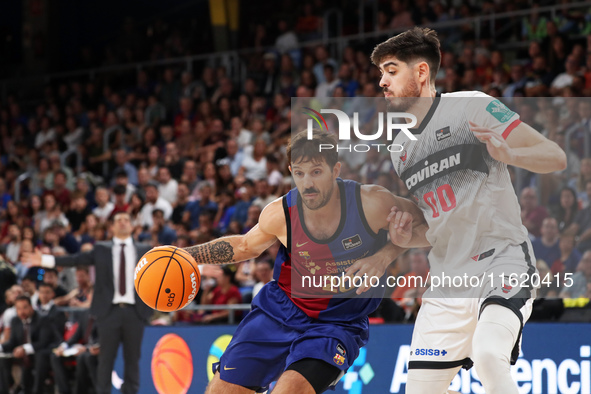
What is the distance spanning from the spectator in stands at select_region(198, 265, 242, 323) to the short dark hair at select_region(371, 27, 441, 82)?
5517 mm

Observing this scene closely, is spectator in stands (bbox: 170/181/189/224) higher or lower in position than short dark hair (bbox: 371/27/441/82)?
lower

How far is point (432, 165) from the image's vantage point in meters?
4.89

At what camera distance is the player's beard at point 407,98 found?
4.86 meters

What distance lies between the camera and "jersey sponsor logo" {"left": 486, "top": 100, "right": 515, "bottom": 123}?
4.66m

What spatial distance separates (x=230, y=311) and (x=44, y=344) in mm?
2868

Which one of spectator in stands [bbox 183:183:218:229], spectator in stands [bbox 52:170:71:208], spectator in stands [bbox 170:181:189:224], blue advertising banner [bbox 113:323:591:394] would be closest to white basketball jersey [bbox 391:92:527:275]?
blue advertising banner [bbox 113:323:591:394]

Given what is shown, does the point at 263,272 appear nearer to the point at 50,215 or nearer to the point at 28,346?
the point at 28,346

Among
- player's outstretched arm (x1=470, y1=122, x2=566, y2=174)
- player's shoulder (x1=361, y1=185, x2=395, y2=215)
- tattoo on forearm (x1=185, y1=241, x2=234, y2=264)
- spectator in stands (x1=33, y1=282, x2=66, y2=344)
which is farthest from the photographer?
spectator in stands (x1=33, y1=282, x2=66, y2=344)

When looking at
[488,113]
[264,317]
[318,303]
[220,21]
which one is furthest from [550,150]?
[220,21]

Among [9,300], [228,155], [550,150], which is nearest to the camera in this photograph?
[550,150]

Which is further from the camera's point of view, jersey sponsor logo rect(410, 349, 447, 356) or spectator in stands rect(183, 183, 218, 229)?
spectator in stands rect(183, 183, 218, 229)

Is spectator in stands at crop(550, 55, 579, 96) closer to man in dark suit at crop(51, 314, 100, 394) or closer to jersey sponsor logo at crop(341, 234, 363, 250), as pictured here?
jersey sponsor logo at crop(341, 234, 363, 250)

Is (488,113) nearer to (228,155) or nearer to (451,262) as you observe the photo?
(451,262)

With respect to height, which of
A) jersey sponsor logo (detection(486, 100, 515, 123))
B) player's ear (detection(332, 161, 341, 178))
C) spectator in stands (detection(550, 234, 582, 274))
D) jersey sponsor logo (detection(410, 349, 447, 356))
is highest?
jersey sponsor logo (detection(486, 100, 515, 123))
